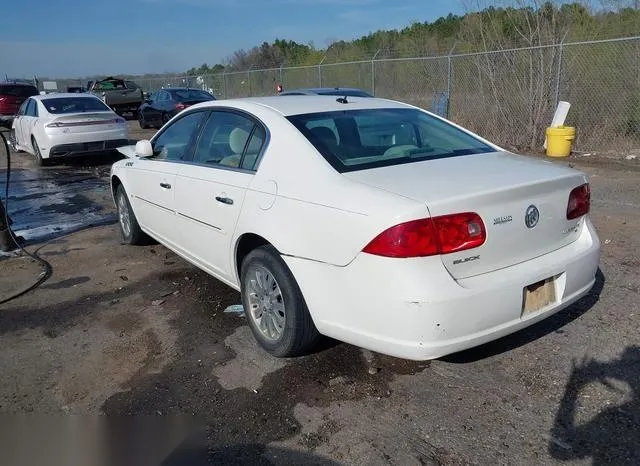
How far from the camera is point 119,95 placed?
24.1m

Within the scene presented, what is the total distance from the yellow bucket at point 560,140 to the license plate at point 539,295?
28.7 ft

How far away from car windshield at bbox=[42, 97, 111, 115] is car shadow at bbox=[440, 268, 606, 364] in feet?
35.8

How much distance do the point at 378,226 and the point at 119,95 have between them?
78.4 feet

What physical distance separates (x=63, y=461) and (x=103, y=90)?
2466 cm

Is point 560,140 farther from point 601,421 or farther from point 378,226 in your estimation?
point 378,226

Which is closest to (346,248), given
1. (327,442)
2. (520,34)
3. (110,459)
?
(327,442)

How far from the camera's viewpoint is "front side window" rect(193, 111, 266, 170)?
3.77 m

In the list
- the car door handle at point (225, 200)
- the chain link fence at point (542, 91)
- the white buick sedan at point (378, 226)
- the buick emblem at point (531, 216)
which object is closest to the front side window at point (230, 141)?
the white buick sedan at point (378, 226)

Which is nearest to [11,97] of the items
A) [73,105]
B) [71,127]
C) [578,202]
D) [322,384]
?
[73,105]

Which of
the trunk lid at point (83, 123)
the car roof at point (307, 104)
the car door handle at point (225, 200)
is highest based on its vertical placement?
the car roof at point (307, 104)

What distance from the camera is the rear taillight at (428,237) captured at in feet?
8.69

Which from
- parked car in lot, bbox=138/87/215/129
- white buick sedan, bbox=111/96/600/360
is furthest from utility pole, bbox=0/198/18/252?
parked car in lot, bbox=138/87/215/129

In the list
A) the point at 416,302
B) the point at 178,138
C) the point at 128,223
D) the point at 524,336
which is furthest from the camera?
the point at 128,223

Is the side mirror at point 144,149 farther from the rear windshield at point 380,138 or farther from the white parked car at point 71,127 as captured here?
the white parked car at point 71,127
